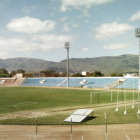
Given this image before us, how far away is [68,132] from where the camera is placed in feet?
51.3

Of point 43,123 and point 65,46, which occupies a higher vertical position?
point 65,46

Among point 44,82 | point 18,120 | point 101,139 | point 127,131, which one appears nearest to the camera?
point 101,139

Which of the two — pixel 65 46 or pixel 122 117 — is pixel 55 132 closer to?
pixel 122 117

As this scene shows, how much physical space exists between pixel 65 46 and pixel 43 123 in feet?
205

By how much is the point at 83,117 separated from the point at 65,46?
61.6 meters

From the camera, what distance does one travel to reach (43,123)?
18.8 metres

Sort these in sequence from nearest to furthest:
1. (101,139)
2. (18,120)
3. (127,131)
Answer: (101,139)
(127,131)
(18,120)

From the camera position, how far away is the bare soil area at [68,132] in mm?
14302

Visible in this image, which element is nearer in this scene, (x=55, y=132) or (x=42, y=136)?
(x=42, y=136)

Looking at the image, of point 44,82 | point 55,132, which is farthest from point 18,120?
point 44,82

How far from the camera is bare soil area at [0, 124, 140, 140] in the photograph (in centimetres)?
1430

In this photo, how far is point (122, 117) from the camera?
21.0 m

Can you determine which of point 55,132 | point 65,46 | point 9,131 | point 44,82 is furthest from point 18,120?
point 44,82

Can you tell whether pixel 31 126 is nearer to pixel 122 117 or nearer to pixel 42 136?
pixel 42 136
